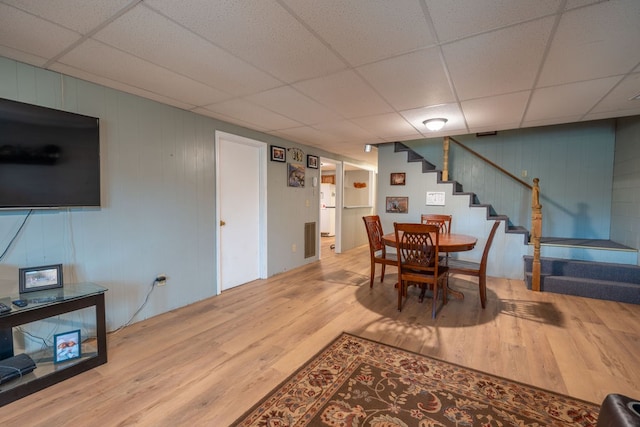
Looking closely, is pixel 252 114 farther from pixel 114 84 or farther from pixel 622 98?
pixel 622 98

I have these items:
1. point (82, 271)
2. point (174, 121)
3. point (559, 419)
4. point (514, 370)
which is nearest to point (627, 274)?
point (514, 370)

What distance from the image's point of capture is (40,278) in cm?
205

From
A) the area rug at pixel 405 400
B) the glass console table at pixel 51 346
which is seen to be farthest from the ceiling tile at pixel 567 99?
the glass console table at pixel 51 346

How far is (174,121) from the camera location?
9.90ft

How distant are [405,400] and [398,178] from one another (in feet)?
13.9

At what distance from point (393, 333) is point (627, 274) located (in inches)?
133

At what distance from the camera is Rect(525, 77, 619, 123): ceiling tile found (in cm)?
243

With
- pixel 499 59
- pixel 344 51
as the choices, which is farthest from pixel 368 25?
pixel 499 59

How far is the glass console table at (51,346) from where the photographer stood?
1731mm

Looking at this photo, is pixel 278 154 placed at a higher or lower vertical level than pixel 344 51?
lower

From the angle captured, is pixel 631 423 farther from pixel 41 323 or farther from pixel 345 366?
pixel 41 323

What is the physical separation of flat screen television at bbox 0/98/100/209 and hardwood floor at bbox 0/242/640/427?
1.29 meters

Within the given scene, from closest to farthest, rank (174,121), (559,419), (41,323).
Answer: (559,419) → (41,323) → (174,121)

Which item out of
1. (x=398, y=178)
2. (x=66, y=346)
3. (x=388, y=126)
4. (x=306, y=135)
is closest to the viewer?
(x=66, y=346)
